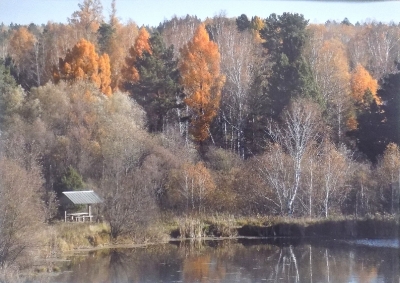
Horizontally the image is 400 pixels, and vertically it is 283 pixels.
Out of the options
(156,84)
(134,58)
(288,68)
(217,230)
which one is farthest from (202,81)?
(217,230)

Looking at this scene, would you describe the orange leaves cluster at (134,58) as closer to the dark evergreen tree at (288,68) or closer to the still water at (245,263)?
the dark evergreen tree at (288,68)

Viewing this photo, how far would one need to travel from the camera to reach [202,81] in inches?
955

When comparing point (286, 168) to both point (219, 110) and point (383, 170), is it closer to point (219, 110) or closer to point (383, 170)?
point (383, 170)

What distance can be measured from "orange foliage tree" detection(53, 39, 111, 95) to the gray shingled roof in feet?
22.1

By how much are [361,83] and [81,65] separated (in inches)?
394

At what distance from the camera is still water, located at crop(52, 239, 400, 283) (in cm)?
1150

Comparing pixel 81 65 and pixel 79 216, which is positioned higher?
pixel 81 65

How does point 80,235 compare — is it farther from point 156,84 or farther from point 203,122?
point 203,122

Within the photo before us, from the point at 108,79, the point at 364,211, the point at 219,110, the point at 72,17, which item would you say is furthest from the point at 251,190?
the point at 72,17

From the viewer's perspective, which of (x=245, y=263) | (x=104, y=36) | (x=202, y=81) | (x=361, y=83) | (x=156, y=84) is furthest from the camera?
(x=104, y=36)

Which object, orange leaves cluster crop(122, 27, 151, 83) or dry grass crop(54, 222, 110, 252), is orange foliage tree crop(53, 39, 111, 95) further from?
dry grass crop(54, 222, 110, 252)

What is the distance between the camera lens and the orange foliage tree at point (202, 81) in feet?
79.4

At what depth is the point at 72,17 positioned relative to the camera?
2811 cm

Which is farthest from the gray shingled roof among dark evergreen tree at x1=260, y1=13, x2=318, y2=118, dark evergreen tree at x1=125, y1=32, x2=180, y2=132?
dark evergreen tree at x1=260, y1=13, x2=318, y2=118
